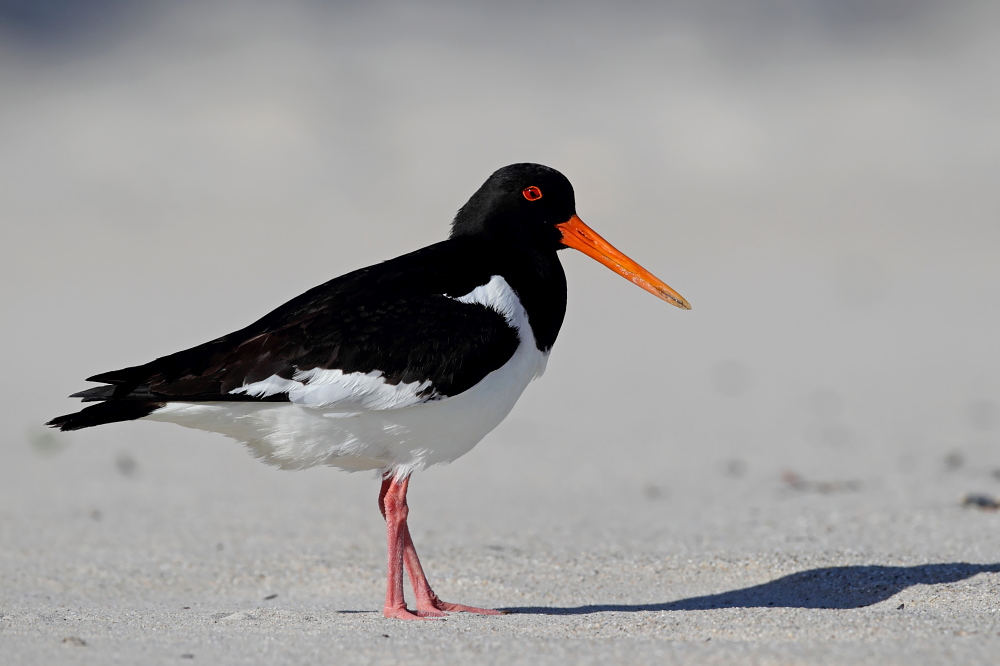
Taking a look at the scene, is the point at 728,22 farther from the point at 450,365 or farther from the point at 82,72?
the point at 450,365

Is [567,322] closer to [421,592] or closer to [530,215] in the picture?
[530,215]

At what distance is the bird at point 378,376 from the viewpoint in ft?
14.8

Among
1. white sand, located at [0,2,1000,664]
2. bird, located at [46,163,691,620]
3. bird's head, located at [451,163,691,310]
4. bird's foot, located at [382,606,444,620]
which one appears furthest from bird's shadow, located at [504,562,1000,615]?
bird's head, located at [451,163,691,310]

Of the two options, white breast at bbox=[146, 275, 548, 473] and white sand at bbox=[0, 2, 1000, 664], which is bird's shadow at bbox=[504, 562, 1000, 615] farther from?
white breast at bbox=[146, 275, 548, 473]

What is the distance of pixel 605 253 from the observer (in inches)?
222

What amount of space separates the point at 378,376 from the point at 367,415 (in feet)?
0.59

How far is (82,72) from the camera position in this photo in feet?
94.0

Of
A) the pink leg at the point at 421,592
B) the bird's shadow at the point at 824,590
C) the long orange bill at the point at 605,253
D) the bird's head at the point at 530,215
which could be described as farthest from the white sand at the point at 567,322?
the bird's head at the point at 530,215

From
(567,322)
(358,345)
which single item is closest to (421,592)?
(358,345)

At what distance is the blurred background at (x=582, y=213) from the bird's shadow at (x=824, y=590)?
4.88 feet

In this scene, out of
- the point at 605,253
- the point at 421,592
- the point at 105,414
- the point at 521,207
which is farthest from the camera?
the point at 605,253

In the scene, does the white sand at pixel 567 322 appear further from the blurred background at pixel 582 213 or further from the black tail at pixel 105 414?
the black tail at pixel 105 414

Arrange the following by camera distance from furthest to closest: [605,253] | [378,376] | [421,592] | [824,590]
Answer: [605,253]
[824,590]
[421,592]
[378,376]

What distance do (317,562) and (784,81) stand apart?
2525 cm
